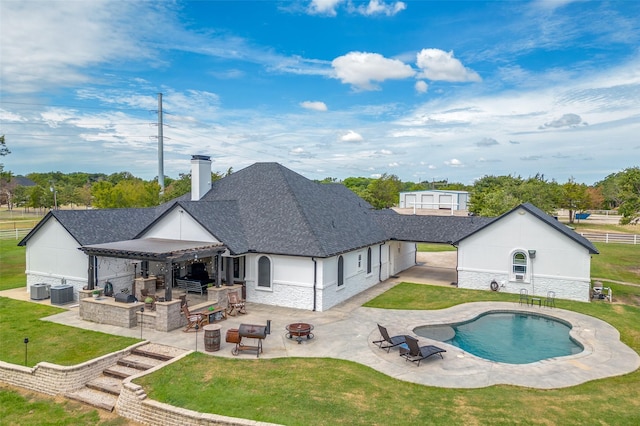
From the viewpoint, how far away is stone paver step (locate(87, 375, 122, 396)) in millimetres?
12775


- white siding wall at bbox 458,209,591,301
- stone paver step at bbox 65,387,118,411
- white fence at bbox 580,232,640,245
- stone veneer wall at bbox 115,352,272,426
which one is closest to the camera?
stone veneer wall at bbox 115,352,272,426

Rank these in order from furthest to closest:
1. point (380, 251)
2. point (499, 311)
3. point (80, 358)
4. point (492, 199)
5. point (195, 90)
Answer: point (492, 199) < point (195, 90) < point (380, 251) < point (499, 311) < point (80, 358)

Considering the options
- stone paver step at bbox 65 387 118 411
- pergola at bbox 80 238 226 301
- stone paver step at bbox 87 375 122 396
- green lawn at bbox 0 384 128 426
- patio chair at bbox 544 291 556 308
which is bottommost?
green lawn at bbox 0 384 128 426

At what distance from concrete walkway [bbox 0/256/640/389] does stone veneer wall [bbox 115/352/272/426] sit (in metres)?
3.36

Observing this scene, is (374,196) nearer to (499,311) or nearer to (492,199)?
(492,199)

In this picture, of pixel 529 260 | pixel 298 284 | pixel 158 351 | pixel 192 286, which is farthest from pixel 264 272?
pixel 529 260

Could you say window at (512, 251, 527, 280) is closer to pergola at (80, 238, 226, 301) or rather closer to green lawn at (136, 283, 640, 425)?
green lawn at (136, 283, 640, 425)

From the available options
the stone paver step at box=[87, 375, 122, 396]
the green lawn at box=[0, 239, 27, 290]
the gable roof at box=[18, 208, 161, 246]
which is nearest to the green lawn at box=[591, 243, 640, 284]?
the stone paver step at box=[87, 375, 122, 396]

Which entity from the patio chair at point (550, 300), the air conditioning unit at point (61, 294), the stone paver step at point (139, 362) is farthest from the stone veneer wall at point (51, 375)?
the patio chair at point (550, 300)

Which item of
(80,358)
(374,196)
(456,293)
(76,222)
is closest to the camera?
(80,358)

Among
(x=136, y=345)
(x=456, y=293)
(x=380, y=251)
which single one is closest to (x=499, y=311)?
(x=456, y=293)

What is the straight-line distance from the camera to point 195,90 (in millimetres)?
33594

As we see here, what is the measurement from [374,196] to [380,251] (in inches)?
1985

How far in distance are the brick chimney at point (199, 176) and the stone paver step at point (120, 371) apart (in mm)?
14511
